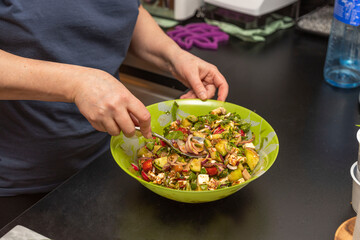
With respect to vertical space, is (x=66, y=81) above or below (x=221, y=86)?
above

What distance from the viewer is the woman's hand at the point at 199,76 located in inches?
45.6

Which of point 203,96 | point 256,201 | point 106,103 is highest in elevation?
point 106,103

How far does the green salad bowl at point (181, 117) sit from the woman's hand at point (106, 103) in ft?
0.28

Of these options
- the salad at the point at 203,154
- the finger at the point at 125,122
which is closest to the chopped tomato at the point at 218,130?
the salad at the point at 203,154

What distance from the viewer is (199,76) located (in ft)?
3.88

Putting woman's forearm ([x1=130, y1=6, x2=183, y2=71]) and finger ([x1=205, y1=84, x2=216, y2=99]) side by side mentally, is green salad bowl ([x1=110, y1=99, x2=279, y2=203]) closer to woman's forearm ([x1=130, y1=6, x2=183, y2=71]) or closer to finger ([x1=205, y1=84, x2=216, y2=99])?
finger ([x1=205, y1=84, x2=216, y2=99])

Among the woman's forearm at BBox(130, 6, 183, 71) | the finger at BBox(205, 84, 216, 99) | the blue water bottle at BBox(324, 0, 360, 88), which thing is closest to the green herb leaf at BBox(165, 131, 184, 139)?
the finger at BBox(205, 84, 216, 99)

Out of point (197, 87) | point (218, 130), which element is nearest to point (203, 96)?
point (197, 87)

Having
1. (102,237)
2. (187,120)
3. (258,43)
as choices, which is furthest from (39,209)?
(258,43)

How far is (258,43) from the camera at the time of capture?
1.78 m

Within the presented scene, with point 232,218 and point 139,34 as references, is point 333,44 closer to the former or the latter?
point 139,34

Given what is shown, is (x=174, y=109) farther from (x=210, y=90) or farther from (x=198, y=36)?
(x=198, y=36)

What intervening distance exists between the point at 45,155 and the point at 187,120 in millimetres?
422

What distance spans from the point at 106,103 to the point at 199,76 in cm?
42
